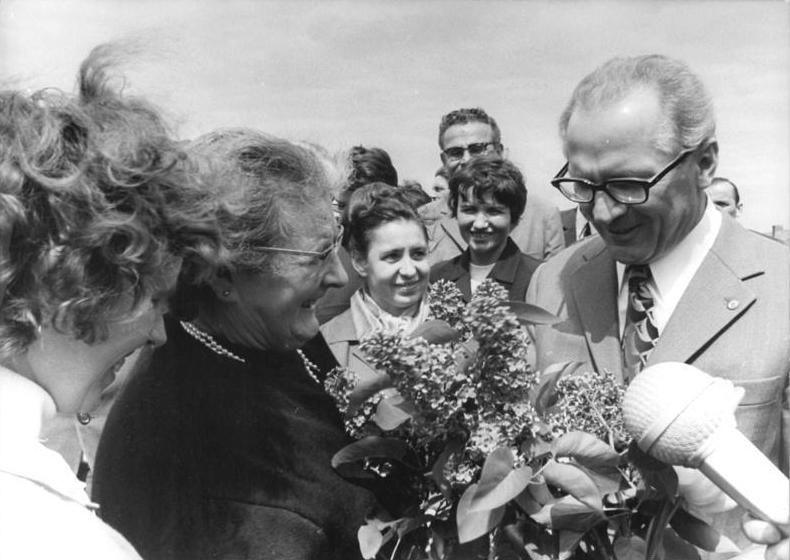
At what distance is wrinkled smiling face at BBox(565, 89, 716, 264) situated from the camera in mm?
2422

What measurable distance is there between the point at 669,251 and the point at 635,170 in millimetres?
298

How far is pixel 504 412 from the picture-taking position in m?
1.64

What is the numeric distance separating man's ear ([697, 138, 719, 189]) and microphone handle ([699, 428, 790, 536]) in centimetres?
126

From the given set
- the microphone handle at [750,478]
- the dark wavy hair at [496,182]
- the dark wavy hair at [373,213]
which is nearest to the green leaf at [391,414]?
the microphone handle at [750,478]

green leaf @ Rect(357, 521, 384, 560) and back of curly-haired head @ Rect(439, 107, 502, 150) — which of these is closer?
green leaf @ Rect(357, 521, 384, 560)

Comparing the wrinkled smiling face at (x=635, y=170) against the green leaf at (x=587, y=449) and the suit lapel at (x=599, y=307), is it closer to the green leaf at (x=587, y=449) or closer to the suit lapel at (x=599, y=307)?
the suit lapel at (x=599, y=307)

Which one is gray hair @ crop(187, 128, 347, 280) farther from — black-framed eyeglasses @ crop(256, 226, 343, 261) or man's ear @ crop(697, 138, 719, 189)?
man's ear @ crop(697, 138, 719, 189)

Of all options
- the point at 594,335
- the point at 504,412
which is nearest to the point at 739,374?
the point at 594,335

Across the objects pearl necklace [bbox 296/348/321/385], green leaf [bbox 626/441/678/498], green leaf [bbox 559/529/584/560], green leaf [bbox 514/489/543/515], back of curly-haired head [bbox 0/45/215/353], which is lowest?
pearl necklace [bbox 296/348/321/385]

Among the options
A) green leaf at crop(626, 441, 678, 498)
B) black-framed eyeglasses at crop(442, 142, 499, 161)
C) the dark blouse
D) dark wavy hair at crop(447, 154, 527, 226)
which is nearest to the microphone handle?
green leaf at crop(626, 441, 678, 498)

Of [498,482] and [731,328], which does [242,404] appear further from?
[731,328]

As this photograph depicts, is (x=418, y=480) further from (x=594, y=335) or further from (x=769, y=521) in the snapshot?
(x=594, y=335)

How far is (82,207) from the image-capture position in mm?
1406

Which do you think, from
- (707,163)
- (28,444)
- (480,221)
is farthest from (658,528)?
(480,221)
